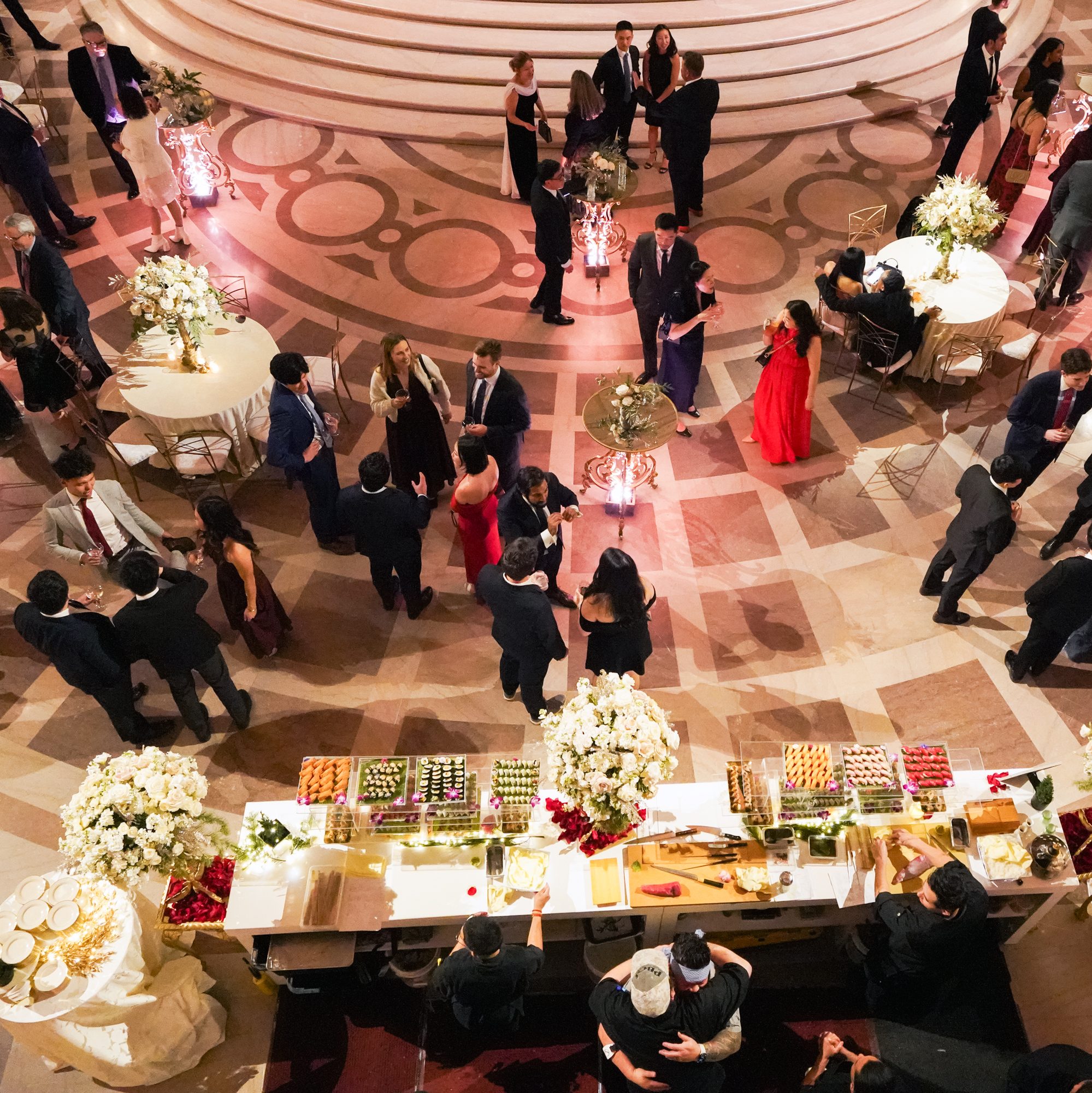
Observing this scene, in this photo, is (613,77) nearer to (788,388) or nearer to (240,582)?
(788,388)

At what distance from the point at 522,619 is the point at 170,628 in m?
2.00

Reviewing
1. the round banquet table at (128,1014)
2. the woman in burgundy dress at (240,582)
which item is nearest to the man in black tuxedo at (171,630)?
the woman in burgundy dress at (240,582)

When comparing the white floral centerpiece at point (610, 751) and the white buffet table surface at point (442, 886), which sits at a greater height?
the white floral centerpiece at point (610, 751)

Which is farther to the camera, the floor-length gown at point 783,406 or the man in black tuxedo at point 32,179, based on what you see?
the man in black tuxedo at point 32,179

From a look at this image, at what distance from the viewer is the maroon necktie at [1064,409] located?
6588 mm

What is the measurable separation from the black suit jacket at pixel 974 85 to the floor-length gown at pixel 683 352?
4.30 m

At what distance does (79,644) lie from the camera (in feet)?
17.8

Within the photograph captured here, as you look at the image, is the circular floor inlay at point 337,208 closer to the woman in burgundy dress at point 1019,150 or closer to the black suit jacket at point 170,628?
the black suit jacket at point 170,628

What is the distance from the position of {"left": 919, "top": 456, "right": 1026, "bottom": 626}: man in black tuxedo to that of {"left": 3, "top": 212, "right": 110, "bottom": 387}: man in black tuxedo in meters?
6.72

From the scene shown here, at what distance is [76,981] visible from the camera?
4344mm

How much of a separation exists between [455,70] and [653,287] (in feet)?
18.1

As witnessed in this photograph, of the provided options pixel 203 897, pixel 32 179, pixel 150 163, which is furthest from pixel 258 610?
pixel 32 179

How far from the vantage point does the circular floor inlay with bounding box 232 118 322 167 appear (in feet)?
35.6

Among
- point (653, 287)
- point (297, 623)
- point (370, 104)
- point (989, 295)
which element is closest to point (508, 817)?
A: point (297, 623)
